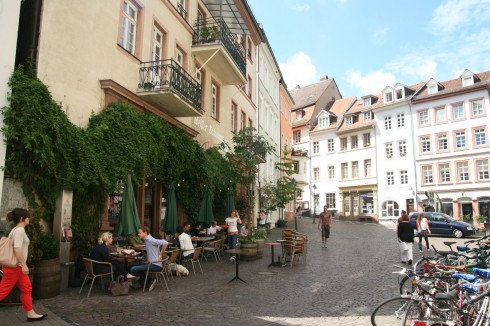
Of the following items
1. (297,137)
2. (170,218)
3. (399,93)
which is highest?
Result: (399,93)

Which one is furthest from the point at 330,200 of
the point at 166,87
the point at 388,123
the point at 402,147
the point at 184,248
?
the point at 184,248

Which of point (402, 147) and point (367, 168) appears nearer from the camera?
point (402, 147)

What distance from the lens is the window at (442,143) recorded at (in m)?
41.6

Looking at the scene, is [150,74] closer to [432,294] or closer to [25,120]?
[25,120]

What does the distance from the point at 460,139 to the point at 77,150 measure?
4061 cm

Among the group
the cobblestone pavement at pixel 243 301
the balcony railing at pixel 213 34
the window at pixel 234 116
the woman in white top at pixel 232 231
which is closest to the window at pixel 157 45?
the balcony railing at pixel 213 34

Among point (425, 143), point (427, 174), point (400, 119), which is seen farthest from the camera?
point (400, 119)

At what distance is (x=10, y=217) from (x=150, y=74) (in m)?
7.55

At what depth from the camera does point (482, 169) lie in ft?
128

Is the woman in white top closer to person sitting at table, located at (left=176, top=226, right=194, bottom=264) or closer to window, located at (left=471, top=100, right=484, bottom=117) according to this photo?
person sitting at table, located at (left=176, top=226, right=194, bottom=264)

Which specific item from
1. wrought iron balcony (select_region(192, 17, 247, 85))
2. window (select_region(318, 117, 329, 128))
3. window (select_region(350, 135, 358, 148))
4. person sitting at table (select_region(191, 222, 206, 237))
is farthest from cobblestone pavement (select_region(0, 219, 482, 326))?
window (select_region(318, 117, 329, 128))

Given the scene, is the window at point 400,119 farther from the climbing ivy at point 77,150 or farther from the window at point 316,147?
the climbing ivy at point 77,150

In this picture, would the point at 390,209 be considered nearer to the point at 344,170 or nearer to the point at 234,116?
the point at 344,170

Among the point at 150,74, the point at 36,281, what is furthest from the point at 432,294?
the point at 150,74
